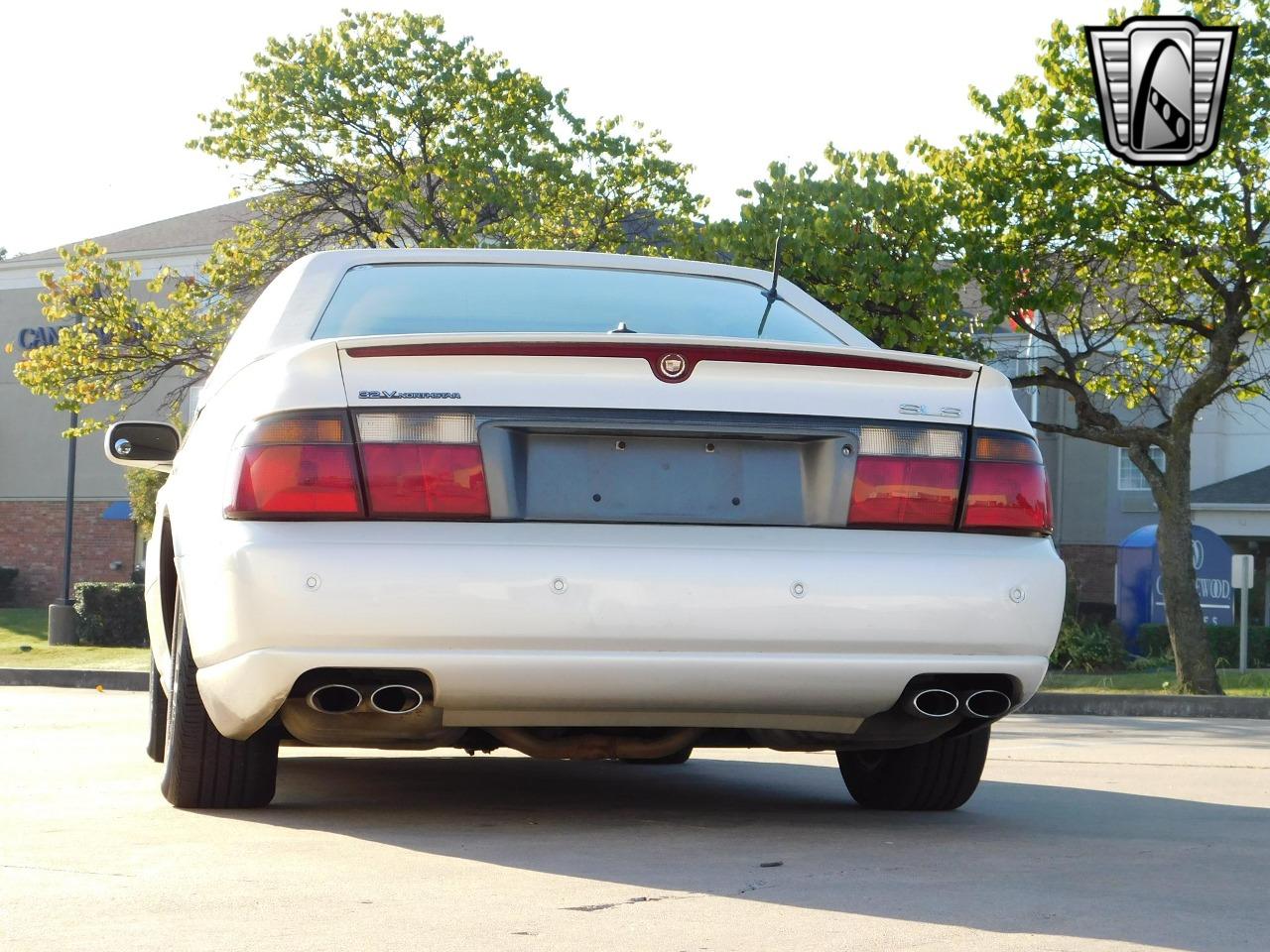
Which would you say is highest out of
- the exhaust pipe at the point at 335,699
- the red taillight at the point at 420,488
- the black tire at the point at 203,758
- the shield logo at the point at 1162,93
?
the shield logo at the point at 1162,93

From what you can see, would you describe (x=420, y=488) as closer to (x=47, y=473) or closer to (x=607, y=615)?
(x=607, y=615)

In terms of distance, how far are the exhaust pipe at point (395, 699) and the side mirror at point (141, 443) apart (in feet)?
7.00

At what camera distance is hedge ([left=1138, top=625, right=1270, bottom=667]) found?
100 feet

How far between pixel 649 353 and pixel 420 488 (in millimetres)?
632

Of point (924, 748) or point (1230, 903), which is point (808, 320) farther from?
point (1230, 903)

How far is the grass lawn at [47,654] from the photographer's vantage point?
881 inches

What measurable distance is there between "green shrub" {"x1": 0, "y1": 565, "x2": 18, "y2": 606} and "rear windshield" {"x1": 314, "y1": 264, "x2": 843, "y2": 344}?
46.1 metres

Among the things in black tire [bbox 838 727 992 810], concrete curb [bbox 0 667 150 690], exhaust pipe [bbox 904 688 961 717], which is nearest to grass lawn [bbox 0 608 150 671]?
concrete curb [bbox 0 667 150 690]

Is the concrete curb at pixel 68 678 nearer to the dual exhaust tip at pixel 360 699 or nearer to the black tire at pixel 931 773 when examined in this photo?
the black tire at pixel 931 773

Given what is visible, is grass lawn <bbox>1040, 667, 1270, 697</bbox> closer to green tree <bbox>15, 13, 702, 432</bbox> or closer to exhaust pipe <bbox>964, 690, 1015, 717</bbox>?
green tree <bbox>15, 13, 702, 432</bbox>

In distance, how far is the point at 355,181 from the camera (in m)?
26.6

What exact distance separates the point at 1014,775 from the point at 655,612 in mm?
3394

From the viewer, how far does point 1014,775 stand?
24.0 ft

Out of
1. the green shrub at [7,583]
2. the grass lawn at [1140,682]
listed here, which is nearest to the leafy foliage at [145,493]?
the green shrub at [7,583]
